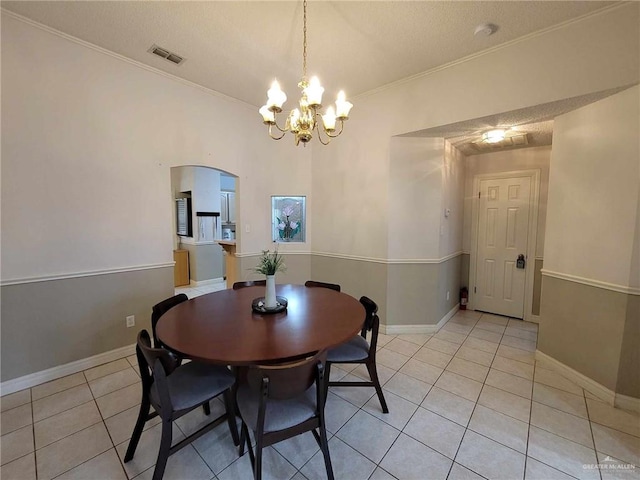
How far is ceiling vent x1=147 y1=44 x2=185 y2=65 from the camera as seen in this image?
2509 mm

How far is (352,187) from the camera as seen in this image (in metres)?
3.58

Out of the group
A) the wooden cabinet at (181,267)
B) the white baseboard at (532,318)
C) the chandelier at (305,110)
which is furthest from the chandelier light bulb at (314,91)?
the wooden cabinet at (181,267)

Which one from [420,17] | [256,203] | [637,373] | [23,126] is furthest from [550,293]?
[23,126]

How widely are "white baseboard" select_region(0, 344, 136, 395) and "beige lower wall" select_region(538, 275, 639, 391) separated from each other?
14.0ft

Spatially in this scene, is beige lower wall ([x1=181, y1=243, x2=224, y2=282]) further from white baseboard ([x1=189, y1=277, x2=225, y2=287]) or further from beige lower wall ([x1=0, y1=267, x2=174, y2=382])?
beige lower wall ([x1=0, y1=267, x2=174, y2=382])

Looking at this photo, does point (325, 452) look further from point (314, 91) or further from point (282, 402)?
point (314, 91)

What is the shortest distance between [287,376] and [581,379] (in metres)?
2.71

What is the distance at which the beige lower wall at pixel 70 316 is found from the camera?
2.21 meters

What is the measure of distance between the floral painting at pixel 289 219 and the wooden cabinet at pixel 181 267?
8.65 feet

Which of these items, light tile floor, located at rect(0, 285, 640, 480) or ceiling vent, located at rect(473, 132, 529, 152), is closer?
light tile floor, located at rect(0, 285, 640, 480)

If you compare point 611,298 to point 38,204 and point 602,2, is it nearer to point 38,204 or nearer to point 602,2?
point 602,2

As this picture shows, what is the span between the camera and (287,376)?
1.25 m

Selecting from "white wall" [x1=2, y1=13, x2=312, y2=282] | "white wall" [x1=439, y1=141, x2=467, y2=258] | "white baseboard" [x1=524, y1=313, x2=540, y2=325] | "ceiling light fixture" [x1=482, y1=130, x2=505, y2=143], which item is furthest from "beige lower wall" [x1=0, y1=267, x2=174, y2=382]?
"white baseboard" [x1=524, y1=313, x2=540, y2=325]

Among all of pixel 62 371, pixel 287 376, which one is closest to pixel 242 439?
pixel 287 376
